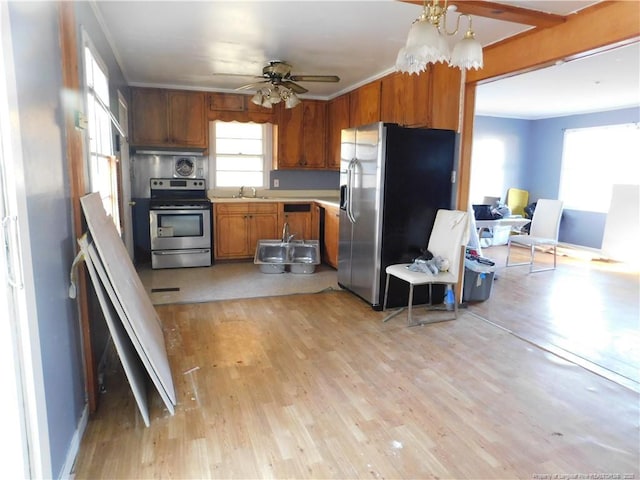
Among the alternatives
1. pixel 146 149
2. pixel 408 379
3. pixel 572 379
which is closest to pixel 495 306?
pixel 572 379

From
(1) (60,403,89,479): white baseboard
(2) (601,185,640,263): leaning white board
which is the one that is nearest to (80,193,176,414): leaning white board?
(1) (60,403,89,479): white baseboard

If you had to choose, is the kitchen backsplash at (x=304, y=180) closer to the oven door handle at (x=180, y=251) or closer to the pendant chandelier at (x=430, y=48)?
the oven door handle at (x=180, y=251)

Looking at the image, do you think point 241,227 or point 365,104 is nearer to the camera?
point 365,104

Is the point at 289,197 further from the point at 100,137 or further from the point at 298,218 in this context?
the point at 100,137

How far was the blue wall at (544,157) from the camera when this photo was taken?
7.16 meters

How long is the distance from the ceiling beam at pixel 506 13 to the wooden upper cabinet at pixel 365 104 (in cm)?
200

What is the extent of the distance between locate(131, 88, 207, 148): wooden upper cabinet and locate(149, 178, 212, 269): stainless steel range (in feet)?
2.49

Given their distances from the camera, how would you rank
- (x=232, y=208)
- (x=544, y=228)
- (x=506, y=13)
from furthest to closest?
(x=544, y=228) → (x=232, y=208) → (x=506, y=13)

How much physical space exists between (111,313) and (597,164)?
301 inches

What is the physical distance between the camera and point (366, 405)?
7.66ft

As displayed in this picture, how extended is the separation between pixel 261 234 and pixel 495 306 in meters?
3.02

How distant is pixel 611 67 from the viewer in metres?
4.36

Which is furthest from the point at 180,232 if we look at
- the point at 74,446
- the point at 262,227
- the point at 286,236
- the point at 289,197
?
the point at 74,446

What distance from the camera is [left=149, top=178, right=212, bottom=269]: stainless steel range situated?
5207 millimetres
